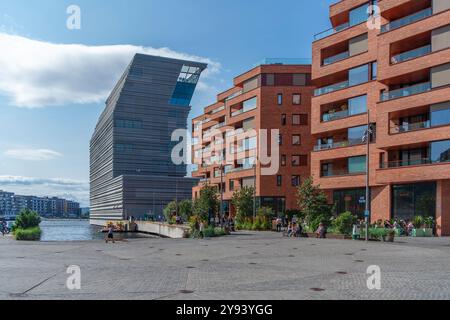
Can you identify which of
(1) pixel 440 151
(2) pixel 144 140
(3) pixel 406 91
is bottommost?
(1) pixel 440 151

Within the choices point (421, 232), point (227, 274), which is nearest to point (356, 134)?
point (421, 232)

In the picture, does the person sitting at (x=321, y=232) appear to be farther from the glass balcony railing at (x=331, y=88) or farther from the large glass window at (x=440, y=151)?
the glass balcony railing at (x=331, y=88)

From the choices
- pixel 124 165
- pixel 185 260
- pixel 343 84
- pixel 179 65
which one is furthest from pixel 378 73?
pixel 179 65

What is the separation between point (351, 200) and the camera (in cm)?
4681

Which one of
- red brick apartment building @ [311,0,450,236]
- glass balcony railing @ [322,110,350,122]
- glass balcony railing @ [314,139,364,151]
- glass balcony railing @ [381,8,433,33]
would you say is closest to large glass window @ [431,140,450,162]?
red brick apartment building @ [311,0,450,236]

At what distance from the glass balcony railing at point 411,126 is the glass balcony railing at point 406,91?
2.56 meters

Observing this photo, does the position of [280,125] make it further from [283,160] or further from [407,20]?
[407,20]

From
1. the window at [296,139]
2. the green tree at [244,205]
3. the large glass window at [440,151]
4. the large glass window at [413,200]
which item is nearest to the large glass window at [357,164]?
the large glass window at [413,200]

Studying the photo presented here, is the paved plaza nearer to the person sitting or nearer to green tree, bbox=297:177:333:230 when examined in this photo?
the person sitting

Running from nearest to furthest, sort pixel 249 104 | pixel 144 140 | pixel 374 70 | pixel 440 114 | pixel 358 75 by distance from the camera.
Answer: pixel 440 114 < pixel 374 70 < pixel 358 75 < pixel 249 104 < pixel 144 140

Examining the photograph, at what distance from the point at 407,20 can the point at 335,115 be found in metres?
11.6

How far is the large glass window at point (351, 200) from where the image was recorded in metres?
45.4

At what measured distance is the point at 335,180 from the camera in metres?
48.0

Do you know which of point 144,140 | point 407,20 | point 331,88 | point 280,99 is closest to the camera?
point 407,20
